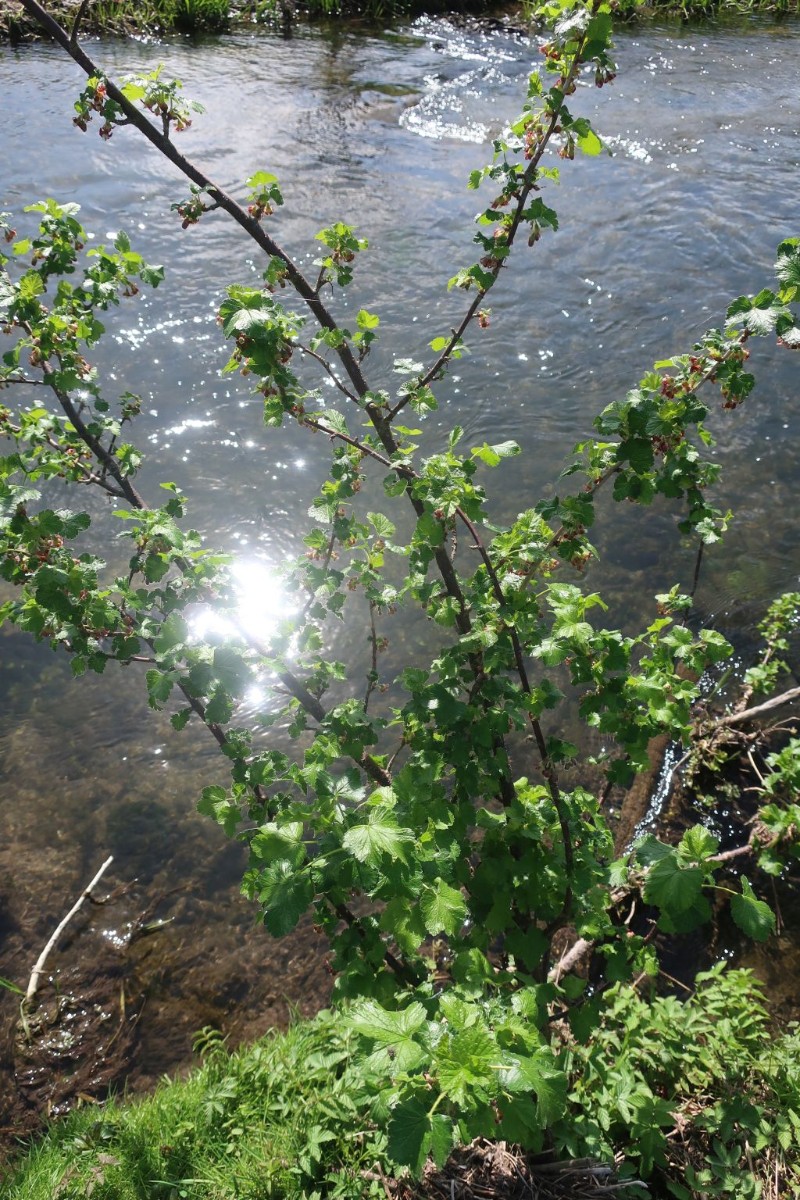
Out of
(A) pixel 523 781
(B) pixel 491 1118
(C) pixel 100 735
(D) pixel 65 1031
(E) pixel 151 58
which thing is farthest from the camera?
(E) pixel 151 58

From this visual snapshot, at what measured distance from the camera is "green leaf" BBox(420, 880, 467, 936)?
1466 mm

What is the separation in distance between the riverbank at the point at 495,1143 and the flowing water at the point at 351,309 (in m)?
0.43

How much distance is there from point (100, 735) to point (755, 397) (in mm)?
4385

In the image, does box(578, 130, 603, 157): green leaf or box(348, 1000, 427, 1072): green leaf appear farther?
box(578, 130, 603, 157): green leaf

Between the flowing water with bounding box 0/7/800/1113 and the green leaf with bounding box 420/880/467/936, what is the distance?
1853mm

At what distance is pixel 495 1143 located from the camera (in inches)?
87.0

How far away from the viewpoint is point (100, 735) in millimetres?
3816

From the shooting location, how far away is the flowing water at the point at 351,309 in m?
3.40

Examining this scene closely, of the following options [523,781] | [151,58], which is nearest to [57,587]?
[523,781]

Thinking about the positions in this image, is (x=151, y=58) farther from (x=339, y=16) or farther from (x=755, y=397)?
(x=755, y=397)

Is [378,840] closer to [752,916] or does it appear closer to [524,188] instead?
[752,916]

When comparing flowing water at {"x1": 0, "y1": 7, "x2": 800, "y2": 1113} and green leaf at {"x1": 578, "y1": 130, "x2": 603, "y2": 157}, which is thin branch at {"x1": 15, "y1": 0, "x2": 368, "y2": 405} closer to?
green leaf at {"x1": 578, "y1": 130, "x2": 603, "y2": 157}

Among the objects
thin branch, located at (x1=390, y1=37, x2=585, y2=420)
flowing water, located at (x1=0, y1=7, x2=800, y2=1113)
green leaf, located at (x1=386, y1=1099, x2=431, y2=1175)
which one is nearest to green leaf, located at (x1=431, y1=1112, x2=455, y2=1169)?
green leaf, located at (x1=386, y1=1099, x2=431, y2=1175)

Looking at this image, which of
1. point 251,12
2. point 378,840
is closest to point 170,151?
point 378,840
